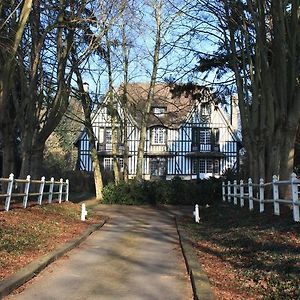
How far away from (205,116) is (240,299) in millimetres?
43608

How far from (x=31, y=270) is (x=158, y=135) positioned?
4490 cm

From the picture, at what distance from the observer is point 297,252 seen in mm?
8828

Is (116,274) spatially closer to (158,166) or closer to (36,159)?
(36,159)

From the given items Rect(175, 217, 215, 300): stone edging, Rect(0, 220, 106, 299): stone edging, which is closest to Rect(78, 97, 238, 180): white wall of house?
Rect(0, 220, 106, 299): stone edging

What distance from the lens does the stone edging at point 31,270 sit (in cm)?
736

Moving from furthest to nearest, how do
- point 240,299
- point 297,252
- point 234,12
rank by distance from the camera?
1. point 234,12
2. point 297,252
3. point 240,299

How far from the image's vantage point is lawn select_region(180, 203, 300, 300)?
724 centimetres

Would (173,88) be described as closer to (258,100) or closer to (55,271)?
(258,100)

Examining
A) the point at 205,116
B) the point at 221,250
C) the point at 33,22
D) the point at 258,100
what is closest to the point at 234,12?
the point at 258,100

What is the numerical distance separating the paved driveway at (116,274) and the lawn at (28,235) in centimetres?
51

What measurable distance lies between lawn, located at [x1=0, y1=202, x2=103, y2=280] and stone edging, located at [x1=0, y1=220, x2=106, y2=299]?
16 centimetres

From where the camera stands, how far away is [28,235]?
39.5 feet

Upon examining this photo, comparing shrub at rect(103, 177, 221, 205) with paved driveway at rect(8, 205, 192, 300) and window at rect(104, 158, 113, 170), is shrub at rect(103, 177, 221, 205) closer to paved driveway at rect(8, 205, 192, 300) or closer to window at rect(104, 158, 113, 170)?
paved driveway at rect(8, 205, 192, 300)

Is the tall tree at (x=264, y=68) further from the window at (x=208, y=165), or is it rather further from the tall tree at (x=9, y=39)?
the window at (x=208, y=165)
